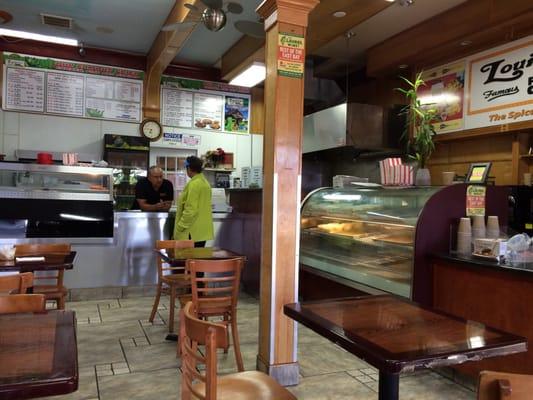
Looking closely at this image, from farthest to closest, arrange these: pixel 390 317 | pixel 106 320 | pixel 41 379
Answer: pixel 106 320, pixel 390 317, pixel 41 379

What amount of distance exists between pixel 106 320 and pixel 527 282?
373cm

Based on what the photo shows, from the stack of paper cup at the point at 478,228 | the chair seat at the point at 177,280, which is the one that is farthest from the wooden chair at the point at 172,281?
the stack of paper cup at the point at 478,228

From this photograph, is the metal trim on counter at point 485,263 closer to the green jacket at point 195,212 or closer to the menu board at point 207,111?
the green jacket at point 195,212

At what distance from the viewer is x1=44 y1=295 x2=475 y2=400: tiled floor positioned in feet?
9.59

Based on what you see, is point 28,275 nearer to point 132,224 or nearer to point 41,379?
point 41,379

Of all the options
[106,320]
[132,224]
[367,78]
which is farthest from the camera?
[367,78]

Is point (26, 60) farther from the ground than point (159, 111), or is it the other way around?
point (26, 60)

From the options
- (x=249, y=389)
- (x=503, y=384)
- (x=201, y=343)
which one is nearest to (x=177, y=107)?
(x=249, y=389)

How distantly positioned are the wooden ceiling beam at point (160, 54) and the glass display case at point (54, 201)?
1.91 m

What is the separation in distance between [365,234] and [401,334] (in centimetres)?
240

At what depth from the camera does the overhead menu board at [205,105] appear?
768 centimetres

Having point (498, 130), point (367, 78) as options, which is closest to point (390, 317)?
point (498, 130)

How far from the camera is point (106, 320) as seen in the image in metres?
4.47

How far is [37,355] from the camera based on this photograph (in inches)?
57.6
